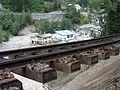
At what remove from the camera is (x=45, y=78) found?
439 centimetres

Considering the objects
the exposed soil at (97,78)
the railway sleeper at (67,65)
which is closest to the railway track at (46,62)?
the railway sleeper at (67,65)

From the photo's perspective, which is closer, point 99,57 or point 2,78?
Answer: point 2,78

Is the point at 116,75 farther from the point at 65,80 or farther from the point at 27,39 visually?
the point at 27,39

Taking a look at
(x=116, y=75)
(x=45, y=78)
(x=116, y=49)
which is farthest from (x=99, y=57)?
(x=116, y=75)

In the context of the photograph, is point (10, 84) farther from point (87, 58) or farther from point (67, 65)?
point (87, 58)

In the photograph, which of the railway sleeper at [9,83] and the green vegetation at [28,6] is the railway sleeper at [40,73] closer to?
the railway sleeper at [9,83]

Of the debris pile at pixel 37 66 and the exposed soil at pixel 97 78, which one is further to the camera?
the exposed soil at pixel 97 78

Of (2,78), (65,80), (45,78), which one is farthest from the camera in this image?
(65,80)

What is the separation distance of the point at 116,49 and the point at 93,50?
681 mm

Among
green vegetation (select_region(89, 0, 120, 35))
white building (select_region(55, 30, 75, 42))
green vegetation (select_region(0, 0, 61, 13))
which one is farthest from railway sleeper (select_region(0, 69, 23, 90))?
green vegetation (select_region(0, 0, 61, 13))

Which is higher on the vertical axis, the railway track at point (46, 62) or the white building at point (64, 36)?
the railway track at point (46, 62)

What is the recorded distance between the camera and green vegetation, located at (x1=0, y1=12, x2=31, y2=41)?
57.3 meters

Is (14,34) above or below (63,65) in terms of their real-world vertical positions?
below

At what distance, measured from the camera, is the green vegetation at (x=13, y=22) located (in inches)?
2255
